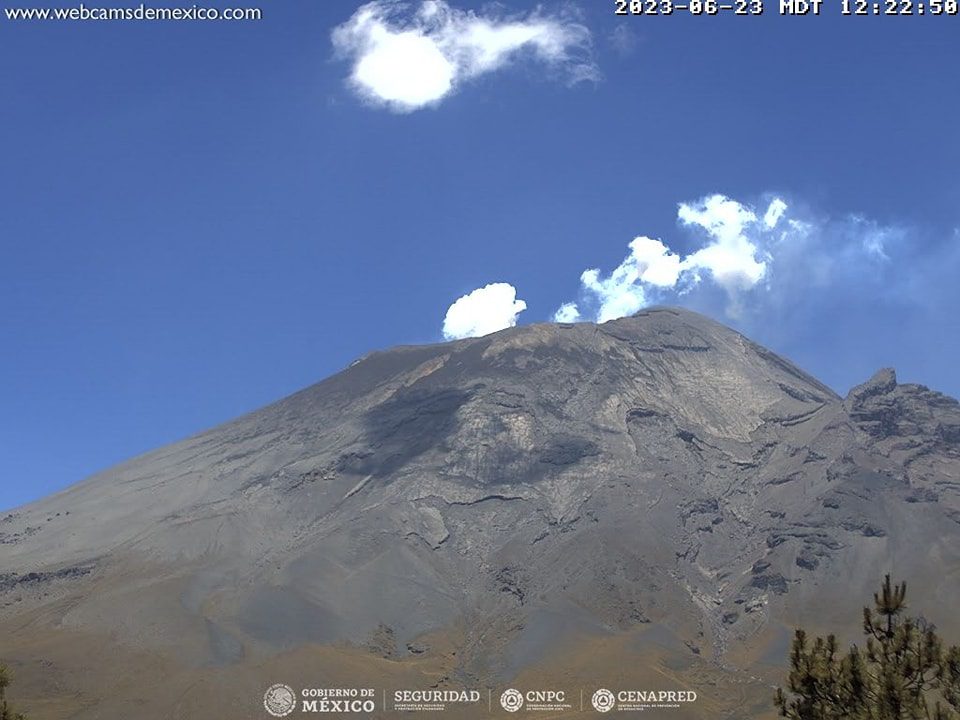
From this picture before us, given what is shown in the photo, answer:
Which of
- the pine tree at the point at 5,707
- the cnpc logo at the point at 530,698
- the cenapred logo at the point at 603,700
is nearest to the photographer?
the pine tree at the point at 5,707

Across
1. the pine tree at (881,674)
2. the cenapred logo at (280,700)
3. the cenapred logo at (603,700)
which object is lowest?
the pine tree at (881,674)

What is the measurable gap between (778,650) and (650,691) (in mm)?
31696

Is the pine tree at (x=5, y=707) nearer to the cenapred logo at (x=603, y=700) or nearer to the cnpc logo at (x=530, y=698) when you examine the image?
the cenapred logo at (x=603, y=700)

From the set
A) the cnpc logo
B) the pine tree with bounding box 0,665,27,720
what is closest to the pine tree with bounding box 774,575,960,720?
the pine tree with bounding box 0,665,27,720

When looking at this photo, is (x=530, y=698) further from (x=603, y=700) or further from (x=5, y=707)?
(x=5, y=707)

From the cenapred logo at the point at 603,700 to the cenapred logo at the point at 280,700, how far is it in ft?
137

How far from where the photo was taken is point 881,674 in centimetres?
3111

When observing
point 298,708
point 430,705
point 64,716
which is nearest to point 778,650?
point 430,705

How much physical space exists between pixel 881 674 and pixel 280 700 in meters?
154

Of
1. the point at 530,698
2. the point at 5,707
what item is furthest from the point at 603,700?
the point at 5,707


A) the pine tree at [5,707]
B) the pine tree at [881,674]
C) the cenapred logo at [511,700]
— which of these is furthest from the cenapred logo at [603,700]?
the pine tree at [5,707]

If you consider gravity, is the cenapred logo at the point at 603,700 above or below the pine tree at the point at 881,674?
above

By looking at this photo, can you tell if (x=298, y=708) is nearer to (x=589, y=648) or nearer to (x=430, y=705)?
(x=430, y=705)

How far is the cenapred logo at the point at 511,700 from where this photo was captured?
17755cm
